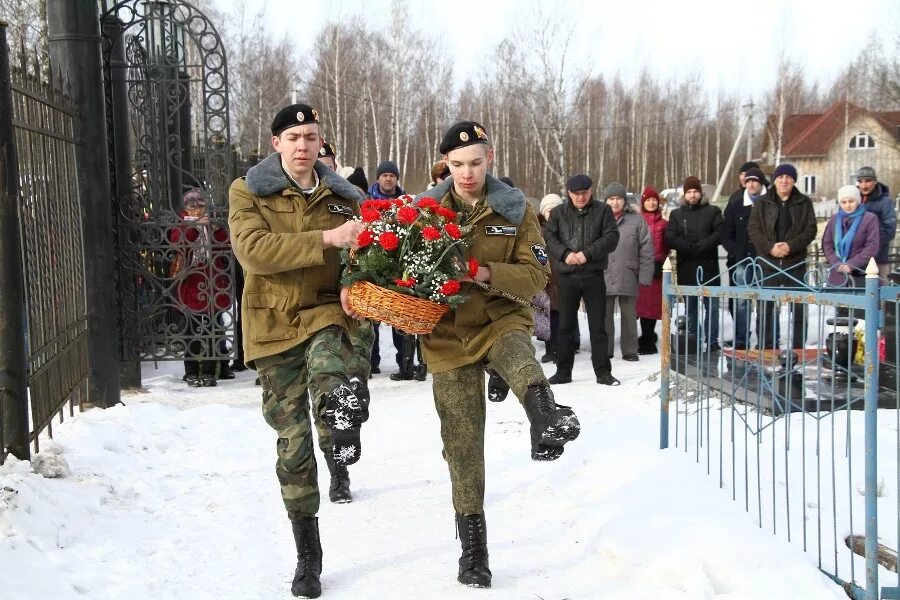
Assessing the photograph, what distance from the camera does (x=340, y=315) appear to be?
12.8 ft

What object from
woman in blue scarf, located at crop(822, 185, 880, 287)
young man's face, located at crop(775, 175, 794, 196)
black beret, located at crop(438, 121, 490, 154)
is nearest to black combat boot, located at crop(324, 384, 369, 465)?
black beret, located at crop(438, 121, 490, 154)

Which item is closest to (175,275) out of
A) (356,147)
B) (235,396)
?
(235,396)

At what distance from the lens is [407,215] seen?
3.54 m

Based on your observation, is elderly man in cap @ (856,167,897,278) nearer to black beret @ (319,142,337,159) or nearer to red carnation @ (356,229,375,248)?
black beret @ (319,142,337,159)

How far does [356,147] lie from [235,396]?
2992 centimetres

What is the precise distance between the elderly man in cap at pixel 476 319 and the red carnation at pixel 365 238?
1.29ft

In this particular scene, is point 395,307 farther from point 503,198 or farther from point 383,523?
point 383,523

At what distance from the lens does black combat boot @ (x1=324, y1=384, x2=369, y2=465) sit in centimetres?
350

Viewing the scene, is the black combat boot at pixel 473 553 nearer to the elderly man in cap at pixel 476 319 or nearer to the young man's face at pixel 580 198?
the elderly man in cap at pixel 476 319

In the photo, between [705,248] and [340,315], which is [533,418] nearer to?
[340,315]

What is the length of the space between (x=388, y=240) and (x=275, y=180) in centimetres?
73

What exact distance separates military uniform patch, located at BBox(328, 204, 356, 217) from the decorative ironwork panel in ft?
7.64

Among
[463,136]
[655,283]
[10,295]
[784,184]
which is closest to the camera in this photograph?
[463,136]

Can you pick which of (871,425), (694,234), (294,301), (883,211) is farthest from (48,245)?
(883,211)
